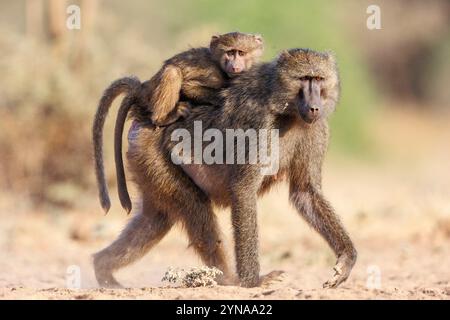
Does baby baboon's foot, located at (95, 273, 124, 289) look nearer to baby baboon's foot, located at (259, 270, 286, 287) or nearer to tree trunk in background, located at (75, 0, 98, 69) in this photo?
baby baboon's foot, located at (259, 270, 286, 287)

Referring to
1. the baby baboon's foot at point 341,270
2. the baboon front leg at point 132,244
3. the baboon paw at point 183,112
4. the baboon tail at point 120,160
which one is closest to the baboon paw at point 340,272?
the baby baboon's foot at point 341,270

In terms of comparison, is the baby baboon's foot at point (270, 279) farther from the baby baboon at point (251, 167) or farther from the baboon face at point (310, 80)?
the baboon face at point (310, 80)

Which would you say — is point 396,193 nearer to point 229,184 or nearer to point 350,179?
point 350,179

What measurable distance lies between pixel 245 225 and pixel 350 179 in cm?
917

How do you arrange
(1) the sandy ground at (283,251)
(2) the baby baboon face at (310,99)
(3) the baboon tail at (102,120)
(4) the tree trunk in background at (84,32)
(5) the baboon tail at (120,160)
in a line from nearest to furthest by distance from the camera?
1. (1) the sandy ground at (283,251)
2. (2) the baby baboon face at (310,99)
3. (5) the baboon tail at (120,160)
4. (3) the baboon tail at (102,120)
5. (4) the tree trunk in background at (84,32)

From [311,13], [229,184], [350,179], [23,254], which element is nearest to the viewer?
[229,184]

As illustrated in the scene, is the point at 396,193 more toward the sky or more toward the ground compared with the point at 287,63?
more toward the ground

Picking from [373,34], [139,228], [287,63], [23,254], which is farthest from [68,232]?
[373,34]

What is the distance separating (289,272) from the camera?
7438 mm

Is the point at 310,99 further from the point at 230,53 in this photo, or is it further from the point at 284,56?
the point at 230,53

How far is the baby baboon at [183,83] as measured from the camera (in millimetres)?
5918

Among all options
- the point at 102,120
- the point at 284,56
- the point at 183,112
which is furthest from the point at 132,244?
the point at 284,56

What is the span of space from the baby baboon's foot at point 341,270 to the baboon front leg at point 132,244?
127 cm

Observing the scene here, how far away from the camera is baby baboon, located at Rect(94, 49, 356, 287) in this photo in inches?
219
